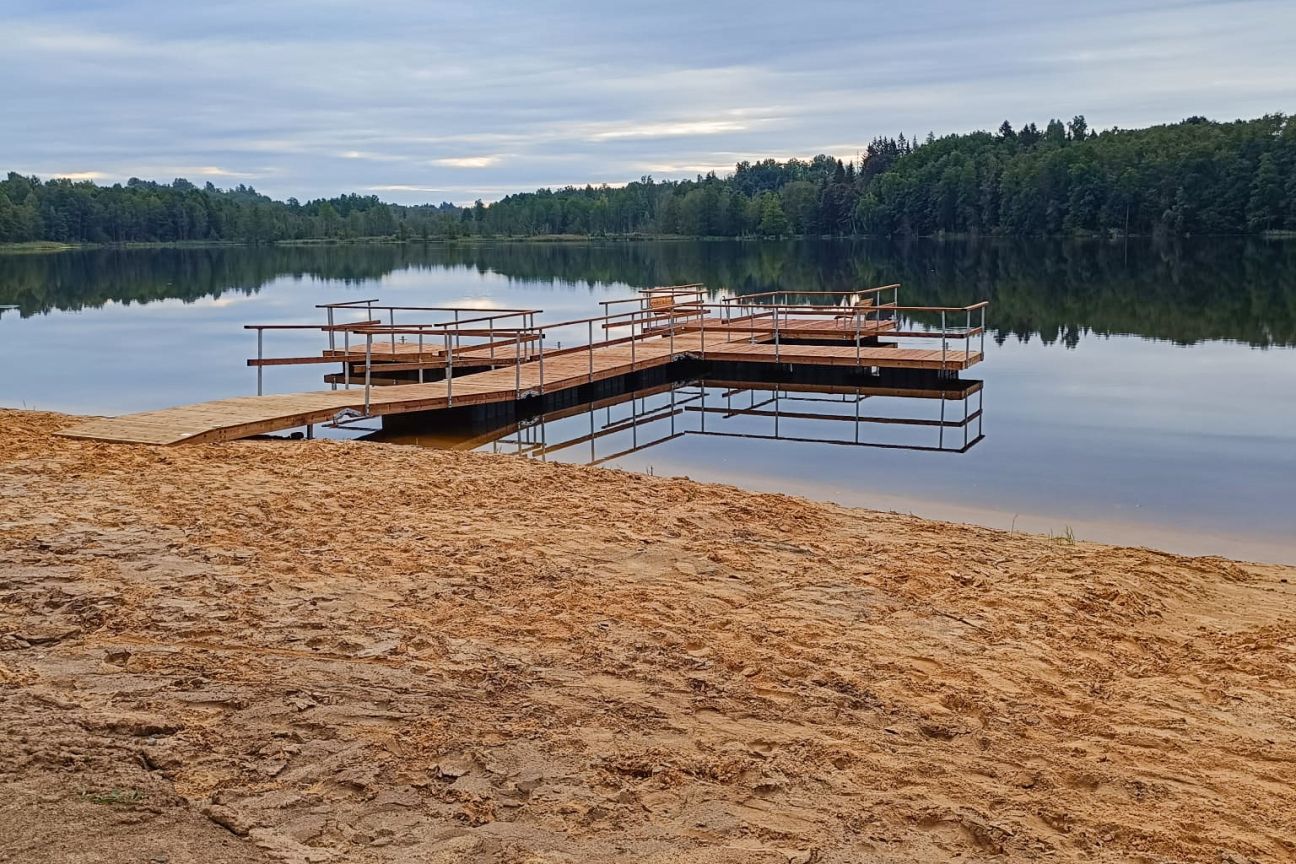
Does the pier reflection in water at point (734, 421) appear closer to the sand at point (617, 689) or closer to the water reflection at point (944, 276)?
the sand at point (617, 689)

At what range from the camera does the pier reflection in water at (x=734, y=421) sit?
49.0ft

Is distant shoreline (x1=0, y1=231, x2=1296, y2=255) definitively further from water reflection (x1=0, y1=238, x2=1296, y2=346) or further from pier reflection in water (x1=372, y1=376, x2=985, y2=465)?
pier reflection in water (x1=372, y1=376, x2=985, y2=465)

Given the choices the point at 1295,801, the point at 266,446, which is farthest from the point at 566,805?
the point at 266,446

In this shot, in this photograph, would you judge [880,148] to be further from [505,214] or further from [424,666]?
[424,666]

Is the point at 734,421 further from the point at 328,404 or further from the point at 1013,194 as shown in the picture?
the point at 1013,194

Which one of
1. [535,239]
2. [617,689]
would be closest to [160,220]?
[535,239]

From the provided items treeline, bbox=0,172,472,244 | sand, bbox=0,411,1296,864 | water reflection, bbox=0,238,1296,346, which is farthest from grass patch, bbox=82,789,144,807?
treeline, bbox=0,172,472,244

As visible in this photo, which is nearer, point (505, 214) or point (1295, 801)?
point (1295, 801)

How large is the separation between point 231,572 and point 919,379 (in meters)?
15.0

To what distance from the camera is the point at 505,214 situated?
435 ft

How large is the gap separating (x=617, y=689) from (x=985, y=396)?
1501cm

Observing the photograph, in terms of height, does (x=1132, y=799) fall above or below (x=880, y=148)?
below

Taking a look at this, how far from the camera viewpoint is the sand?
387cm

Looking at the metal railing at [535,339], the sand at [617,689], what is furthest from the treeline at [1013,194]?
the sand at [617,689]
